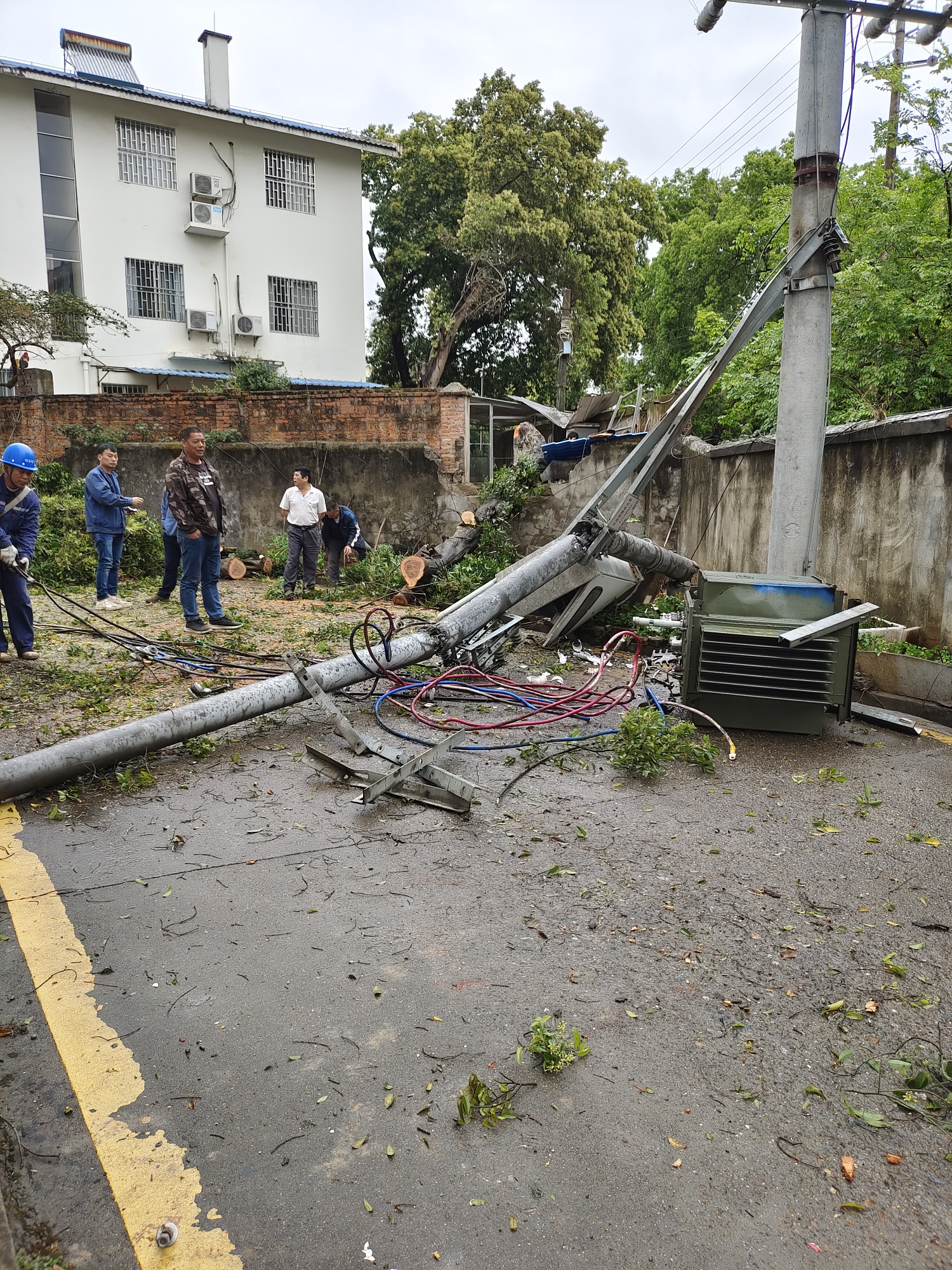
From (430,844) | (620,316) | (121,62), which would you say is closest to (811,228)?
(430,844)

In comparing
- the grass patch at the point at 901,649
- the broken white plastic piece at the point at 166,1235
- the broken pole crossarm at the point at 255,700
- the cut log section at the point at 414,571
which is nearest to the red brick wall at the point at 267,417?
the cut log section at the point at 414,571

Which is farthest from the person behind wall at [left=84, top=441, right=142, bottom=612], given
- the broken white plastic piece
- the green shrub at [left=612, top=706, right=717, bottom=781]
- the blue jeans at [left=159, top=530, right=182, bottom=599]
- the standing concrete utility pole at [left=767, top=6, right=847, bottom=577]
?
the broken white plastic piece

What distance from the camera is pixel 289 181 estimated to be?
23.8 m

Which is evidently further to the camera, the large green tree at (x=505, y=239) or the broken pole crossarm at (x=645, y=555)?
the large green tree at (x=505, y=239)

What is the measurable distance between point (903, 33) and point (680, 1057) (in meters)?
10.3

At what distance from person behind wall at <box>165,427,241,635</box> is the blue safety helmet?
1.36 meters

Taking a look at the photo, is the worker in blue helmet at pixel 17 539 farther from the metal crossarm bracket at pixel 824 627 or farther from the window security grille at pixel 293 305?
the window security grille at pixel 293 305

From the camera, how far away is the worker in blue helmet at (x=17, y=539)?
6703mm

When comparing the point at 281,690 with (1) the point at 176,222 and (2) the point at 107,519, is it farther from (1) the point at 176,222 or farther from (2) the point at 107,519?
(1) the point at 176,222

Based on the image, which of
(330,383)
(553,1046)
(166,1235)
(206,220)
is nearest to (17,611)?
(166,1235)

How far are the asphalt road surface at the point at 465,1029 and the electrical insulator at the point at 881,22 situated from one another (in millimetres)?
7021

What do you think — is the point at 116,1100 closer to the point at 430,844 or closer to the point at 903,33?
the point at 430,844

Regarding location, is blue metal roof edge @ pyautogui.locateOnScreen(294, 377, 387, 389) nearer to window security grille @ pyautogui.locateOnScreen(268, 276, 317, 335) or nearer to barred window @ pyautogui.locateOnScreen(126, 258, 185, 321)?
window security grille @ pyautogui.locateOnScreen(268, 276, 317, 335)

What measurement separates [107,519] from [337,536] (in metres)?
3.23
